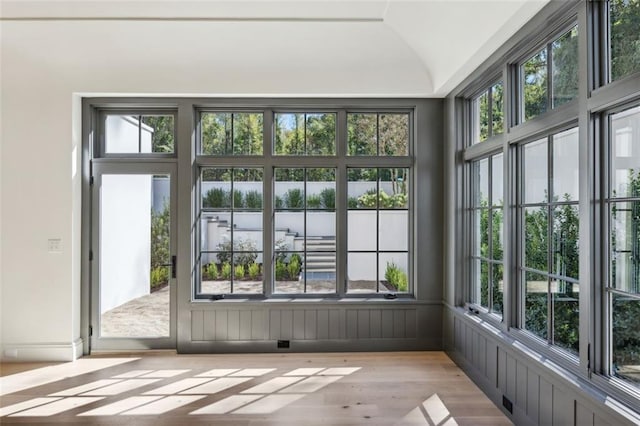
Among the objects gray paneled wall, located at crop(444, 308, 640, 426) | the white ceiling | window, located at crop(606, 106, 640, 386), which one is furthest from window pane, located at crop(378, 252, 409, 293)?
window, located at crop(606, 106, 640, 386)

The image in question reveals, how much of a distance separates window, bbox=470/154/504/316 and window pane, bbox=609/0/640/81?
123cm

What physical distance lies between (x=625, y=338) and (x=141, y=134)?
4280 millimetres

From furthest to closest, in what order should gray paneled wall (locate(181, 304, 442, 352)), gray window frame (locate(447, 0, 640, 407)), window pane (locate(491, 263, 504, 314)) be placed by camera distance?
gray paneled wall (locate(181, 304, 442, 352)) → window pane (locate(491, 263, 504, 314)) → gray window frame (locate(447, 0, 640, 407))

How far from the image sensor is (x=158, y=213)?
4.08 metres

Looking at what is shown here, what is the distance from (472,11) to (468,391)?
2.87 metres

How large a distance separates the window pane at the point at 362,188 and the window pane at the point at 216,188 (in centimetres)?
128

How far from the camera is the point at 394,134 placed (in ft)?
13.8

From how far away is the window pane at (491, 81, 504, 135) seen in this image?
10.2 ft

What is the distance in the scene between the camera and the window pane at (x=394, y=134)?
4.18 meters

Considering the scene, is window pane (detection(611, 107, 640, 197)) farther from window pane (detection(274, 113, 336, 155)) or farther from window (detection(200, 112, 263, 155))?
window (detection(200, 112, 263, 155))

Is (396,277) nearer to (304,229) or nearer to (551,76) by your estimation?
(304,229)

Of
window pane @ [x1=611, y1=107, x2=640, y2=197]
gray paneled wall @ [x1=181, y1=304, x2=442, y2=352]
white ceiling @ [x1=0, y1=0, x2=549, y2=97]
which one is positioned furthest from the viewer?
gray paneled wall @ [x1=181, y1=304, x2=442, y2=352]

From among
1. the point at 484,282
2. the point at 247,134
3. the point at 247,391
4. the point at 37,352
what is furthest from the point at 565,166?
the point at 37,352

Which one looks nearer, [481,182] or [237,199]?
[481,182]
